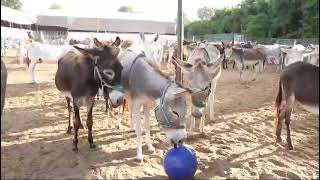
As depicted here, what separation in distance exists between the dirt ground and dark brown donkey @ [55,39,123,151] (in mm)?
669

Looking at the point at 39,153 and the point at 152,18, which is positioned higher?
the point at 152,18

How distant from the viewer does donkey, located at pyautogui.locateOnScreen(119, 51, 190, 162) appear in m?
5.25

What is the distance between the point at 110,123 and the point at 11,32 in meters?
26.8

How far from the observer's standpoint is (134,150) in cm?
692

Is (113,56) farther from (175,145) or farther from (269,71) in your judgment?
(269,71)

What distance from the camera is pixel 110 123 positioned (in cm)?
900

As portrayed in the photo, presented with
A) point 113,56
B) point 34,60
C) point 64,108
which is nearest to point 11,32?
point 34,60

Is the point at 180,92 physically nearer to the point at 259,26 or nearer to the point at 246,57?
the point at 246,57

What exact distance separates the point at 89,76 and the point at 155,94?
4.51 ft

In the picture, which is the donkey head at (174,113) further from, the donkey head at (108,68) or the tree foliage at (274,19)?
the tree foliage at (274,19)

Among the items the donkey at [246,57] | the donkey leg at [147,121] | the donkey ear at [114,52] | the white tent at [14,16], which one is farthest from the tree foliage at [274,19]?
the white tent at [14,16]

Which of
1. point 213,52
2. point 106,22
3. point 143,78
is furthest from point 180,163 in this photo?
point 106,22

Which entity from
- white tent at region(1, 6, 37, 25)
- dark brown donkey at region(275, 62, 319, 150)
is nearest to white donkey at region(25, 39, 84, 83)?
dark brown donkey at region(275, 62, 319, 150)

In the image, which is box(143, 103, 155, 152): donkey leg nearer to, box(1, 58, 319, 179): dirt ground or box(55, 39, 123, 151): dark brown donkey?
box(1, 58, 319, 179): dirt ground
